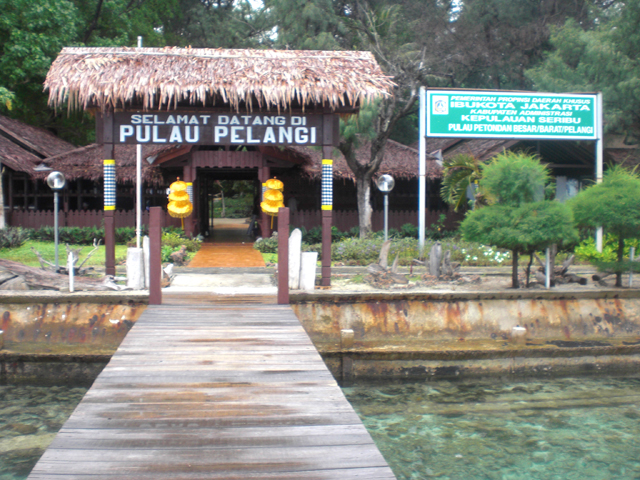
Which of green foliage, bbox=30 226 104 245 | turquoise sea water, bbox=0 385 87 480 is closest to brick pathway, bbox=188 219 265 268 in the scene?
green foliage, bbox=30 226 104 245

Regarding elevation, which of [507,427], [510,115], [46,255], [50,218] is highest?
[510,115]

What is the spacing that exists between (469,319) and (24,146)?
19730mm

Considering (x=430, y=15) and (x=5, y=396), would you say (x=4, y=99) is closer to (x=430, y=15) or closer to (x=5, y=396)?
(x=5, y=396)

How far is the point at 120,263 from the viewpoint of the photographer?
13414 millimetres

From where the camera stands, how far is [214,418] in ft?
14.5

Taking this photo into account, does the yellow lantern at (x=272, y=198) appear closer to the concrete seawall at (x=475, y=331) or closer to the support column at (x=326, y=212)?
the support column at (x=326, y=212)

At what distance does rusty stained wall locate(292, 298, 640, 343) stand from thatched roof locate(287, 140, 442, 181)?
412 inches

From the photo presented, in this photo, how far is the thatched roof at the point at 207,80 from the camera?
30.4ft

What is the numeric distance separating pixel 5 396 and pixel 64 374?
2.43 feet

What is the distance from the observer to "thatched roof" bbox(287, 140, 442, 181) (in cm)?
1955

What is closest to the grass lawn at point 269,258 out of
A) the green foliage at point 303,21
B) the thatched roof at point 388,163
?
the thatched roof at point 388,163

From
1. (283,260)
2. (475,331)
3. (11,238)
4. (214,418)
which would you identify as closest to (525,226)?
(475,331)

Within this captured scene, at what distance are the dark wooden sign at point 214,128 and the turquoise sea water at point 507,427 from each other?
4.21m

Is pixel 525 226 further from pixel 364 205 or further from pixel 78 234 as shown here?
pixel 78 234
